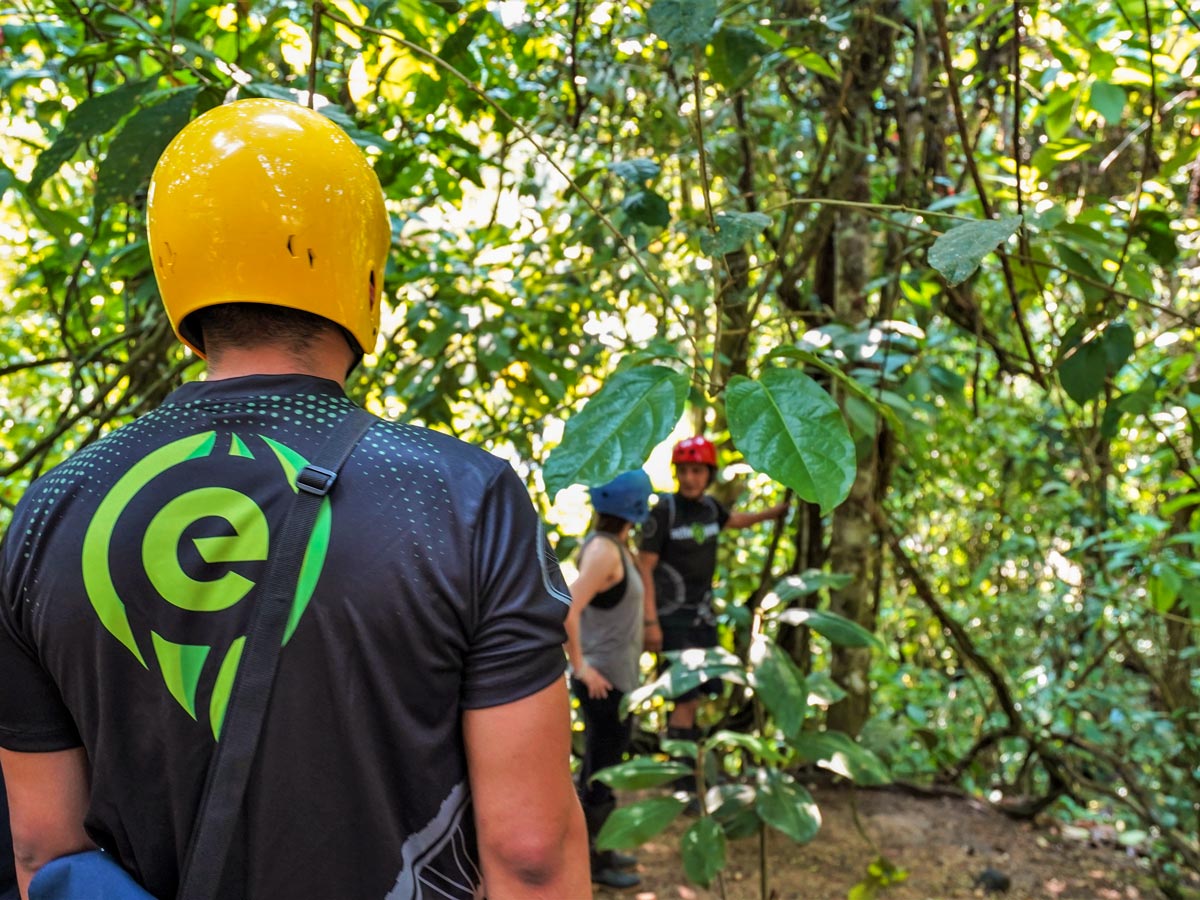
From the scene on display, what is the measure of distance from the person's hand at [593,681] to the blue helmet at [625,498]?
0.56 m

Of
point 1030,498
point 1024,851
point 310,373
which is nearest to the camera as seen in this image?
point 310,373

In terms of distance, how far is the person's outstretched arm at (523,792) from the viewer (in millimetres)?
906

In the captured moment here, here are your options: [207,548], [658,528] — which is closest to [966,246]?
[207,548]

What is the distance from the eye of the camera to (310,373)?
99cm

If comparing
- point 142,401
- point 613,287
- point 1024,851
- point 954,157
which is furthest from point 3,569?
point 954,157

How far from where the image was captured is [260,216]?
972 millimetres

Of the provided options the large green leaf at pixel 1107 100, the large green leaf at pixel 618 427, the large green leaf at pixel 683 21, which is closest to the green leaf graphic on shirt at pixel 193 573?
the large green leaf at pixel 618 427

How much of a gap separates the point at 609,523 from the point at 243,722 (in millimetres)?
2722

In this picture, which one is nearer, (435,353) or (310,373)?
(310,373)

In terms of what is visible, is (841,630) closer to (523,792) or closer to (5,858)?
(523,792)

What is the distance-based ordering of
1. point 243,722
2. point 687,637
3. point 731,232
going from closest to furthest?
point 243,722 < point 731,232 < point 687,637

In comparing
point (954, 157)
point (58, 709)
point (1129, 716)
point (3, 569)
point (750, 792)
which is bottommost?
point (1129, 716)

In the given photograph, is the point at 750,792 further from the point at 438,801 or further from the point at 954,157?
the point at 954,157

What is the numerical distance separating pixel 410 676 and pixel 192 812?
0.72 ft
